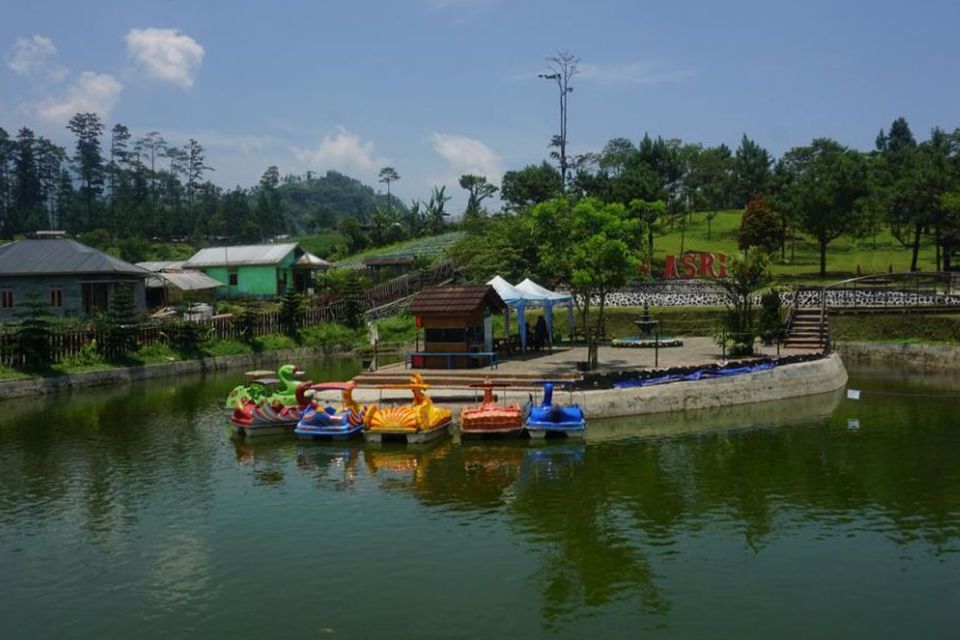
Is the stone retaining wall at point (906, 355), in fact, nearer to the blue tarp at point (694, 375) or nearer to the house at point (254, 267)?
the blue tarp at point (694, 375)

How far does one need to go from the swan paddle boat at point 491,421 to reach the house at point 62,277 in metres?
33.1

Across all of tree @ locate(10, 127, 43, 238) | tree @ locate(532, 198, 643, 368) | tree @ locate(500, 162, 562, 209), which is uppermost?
tree @ locate(10, 127, 43, 238)

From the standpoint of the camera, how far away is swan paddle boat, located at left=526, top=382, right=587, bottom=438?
81.6 feet

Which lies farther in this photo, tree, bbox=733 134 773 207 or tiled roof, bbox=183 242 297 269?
tree, bbox=733 134 773 207

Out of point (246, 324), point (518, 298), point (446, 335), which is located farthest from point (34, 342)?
point (518, 298)

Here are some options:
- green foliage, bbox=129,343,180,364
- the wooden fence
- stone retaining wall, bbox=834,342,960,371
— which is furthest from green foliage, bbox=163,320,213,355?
stone retaining wall, bbox=834,342,960,371

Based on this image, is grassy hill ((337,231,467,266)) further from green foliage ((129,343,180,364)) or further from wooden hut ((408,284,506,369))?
wooden hut ((408,284,506,369))

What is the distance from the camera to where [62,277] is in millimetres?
50406

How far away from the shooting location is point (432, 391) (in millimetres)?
28234

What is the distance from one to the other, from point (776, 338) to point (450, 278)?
33.0m

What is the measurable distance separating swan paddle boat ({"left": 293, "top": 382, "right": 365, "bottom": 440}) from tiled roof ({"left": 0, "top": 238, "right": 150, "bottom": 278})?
30.9 m

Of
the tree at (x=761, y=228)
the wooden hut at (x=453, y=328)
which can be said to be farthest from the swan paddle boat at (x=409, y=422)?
the tree at (x=761, y=228)

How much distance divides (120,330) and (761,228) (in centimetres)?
4740

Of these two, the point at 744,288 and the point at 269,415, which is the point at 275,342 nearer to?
the point at 269,415
